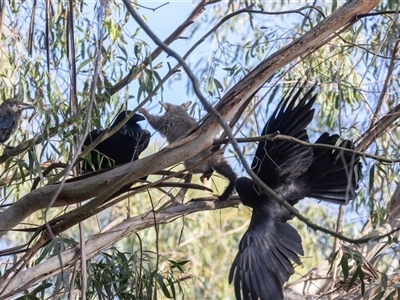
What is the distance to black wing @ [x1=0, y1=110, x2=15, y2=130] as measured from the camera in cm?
497

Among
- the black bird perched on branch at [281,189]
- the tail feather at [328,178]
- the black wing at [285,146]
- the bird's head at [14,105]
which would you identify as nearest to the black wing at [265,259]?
the black bird perched on branch at [281,189]

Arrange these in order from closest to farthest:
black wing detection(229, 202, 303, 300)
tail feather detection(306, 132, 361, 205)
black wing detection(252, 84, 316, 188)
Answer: black wing detection(229, 202, 303, 300)
black wing detection(252, 84, 316, 188)
tail feather detection(306, 132, 361, 205)

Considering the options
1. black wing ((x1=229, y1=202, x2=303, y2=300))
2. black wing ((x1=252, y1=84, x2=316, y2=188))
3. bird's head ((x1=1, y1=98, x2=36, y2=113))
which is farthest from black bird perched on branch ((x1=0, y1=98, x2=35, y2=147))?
black wing ((x1=229, y1=202, x2=303, y2=300))

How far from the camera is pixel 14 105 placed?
5027 mm

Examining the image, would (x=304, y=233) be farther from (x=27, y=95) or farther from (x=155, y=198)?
(x=27, y=95)

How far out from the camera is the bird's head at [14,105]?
4.94 m

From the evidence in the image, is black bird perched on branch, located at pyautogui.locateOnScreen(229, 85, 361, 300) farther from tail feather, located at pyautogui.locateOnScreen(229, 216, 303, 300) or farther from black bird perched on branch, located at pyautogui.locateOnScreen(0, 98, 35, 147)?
black bird perched on branch, located at pyautogui.locateOnScreen(0, 98, 35, 147)

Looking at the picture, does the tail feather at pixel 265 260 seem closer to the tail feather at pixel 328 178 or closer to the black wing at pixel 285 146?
the black wing at pixel 285 146

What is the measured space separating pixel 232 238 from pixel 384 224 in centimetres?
451

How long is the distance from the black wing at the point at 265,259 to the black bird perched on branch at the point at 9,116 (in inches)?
87.6

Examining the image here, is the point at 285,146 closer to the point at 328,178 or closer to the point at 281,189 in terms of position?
the point at 281,189

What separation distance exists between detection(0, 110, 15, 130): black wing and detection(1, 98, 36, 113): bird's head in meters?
0.04

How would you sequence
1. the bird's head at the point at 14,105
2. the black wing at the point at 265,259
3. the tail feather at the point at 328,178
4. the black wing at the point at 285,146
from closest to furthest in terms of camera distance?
1. the black wing at the point at 265,259
2. the black wing at the point at 285,146
3. the tail feather at the point at 328,178
4. the bird's head at the point at 14,105

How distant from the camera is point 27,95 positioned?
15.7 feet
